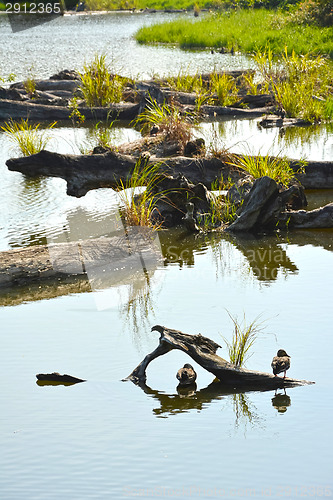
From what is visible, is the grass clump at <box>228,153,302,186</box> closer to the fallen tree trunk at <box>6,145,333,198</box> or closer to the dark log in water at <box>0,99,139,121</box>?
the fallen tree trunk at <box>6,145,333,198</box>

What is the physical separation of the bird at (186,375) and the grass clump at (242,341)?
0.28 m

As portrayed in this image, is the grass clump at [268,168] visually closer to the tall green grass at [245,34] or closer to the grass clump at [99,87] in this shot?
the grass clump at [99,87]

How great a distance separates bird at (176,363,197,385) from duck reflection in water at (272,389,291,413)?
52 centimetres

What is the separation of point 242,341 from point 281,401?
58cm

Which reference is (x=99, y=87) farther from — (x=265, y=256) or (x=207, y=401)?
(x=207, y=401)

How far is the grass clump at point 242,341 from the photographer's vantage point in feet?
14.8

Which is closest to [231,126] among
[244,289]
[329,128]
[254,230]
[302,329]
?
[329,128]

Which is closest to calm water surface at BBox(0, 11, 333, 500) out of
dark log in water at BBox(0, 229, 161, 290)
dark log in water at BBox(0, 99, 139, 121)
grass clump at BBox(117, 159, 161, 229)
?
dark log in water at BBox(0, 229, 161, 290)

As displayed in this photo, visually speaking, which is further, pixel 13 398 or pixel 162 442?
pixel 13 398

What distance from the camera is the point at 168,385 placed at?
4.43 m

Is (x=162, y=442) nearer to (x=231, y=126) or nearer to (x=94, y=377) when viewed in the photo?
(x=94, y=377)

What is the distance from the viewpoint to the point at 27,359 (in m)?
4.85

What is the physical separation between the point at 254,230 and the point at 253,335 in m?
2.90

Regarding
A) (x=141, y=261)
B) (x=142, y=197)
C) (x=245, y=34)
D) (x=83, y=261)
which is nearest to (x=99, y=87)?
(x=142, y=197)
